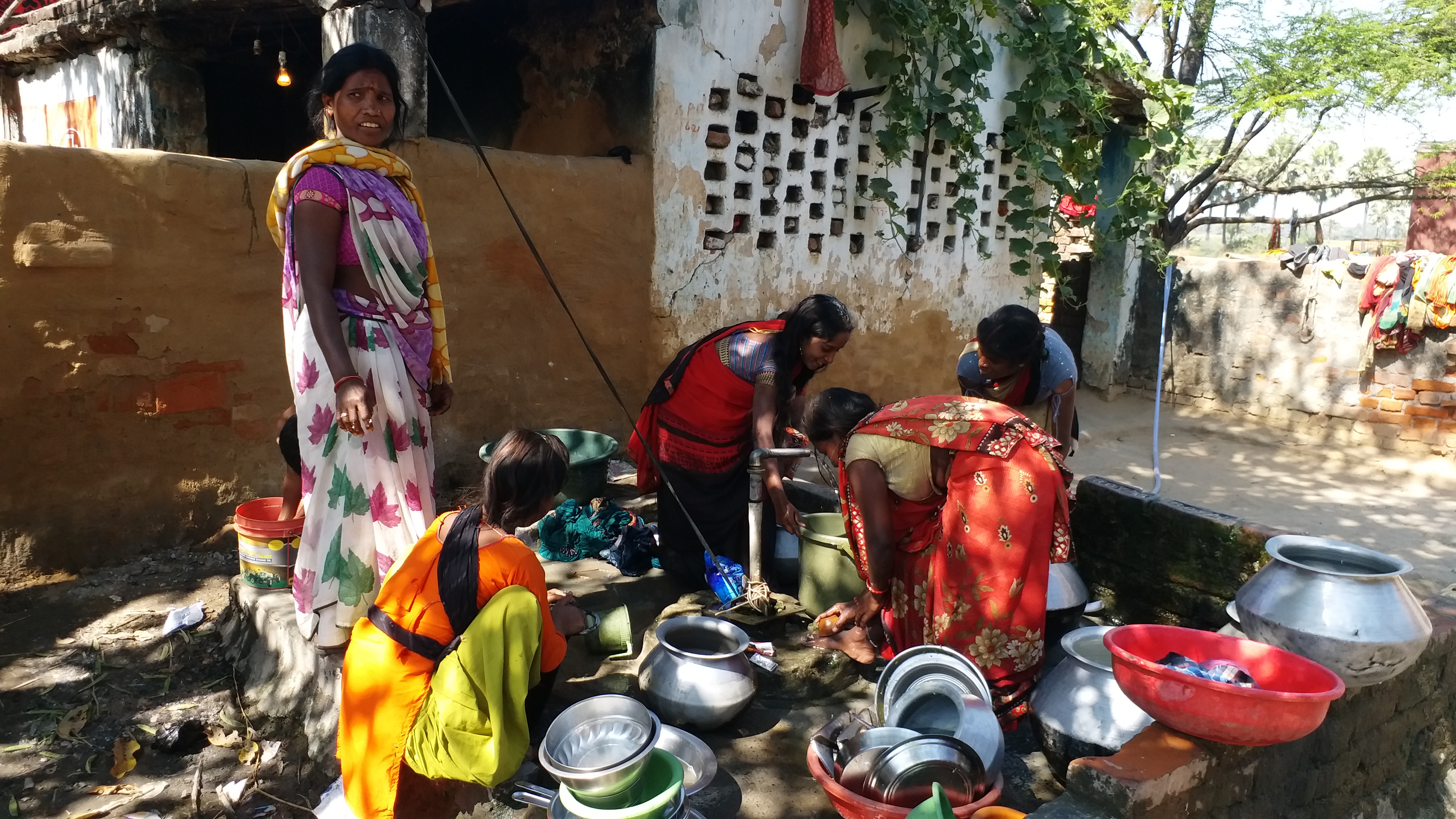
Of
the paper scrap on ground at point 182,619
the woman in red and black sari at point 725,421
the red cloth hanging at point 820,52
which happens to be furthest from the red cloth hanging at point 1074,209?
the paper scrap on ground at point 182,619

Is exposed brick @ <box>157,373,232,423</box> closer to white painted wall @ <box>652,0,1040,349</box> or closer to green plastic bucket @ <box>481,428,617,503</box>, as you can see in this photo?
green plastic bucket @ <box>481,428,617,503</box>

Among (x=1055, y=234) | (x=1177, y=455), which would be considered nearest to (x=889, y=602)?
(x=1055, y=234)

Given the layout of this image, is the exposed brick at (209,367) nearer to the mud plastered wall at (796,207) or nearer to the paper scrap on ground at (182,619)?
the paper scrap on ground at (182,619)

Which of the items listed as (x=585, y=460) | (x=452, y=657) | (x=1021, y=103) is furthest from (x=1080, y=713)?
(x=1021, y=103)

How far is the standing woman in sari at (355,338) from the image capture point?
2199 mm

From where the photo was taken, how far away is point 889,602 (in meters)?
2.86

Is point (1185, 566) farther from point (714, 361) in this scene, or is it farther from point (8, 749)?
point (8, 749)

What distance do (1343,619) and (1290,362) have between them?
7408 mm

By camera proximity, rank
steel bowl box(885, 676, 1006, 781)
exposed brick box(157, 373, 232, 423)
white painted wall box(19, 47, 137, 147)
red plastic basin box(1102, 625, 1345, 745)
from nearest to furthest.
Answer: red plastic basin box(1102, 625, 1345, 745) < steel bowl box(885, 676, 1006, 781) < exposed brick box(157, 373, 232, 423) < white painted wall box(19, 47, 137, 147)

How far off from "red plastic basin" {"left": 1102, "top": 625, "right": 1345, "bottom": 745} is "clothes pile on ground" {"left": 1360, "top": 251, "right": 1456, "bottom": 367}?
6.74 m

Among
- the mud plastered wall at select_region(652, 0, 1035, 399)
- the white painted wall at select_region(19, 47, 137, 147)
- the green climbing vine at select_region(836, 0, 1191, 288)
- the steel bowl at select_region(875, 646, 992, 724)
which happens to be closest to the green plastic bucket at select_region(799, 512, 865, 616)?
the steel bowl at select_region(875, 646, 992, 724)

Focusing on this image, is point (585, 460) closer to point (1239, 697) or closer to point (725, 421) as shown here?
point (725, 421)

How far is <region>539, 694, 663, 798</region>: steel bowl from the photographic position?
1841 mm

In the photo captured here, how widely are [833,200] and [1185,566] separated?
135 inches
